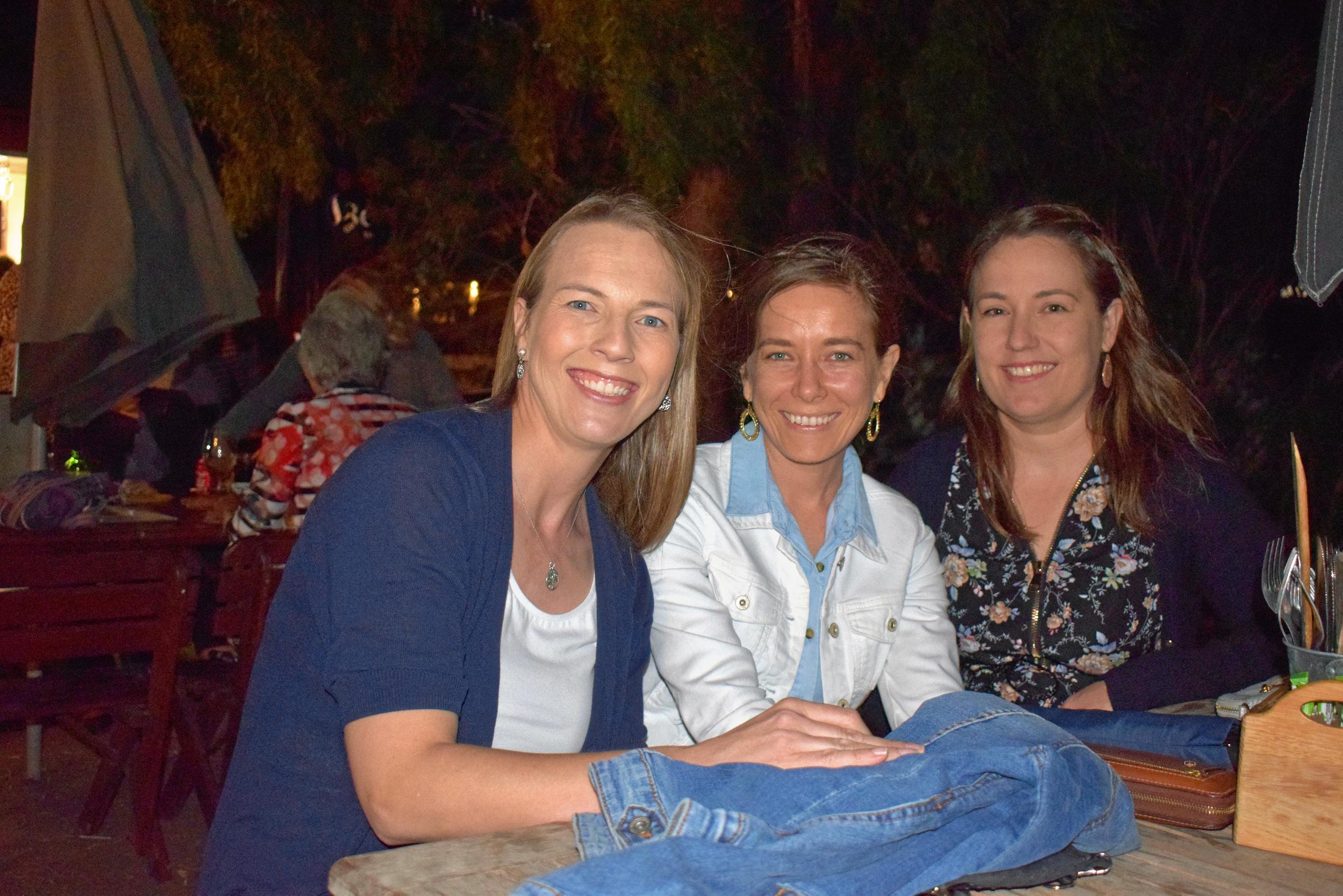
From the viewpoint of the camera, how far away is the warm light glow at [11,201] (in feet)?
27.1

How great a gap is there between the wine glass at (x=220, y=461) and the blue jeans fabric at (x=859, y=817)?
4402mm

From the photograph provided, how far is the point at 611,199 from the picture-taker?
7.52 feet

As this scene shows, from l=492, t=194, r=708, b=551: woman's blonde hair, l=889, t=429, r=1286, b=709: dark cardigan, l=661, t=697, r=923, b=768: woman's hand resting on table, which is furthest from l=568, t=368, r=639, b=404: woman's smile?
l=889, t=429, r=1286, b=709: dark cardigan

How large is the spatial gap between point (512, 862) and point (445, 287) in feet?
24.1

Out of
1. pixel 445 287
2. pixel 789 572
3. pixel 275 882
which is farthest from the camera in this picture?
pixel 445 287

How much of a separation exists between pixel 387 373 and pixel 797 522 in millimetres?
3848

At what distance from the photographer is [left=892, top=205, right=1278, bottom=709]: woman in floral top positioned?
9.23 ft

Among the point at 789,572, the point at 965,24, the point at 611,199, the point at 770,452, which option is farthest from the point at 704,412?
the point at 965,24

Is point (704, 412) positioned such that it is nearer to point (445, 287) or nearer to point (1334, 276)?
point (1334, 276)

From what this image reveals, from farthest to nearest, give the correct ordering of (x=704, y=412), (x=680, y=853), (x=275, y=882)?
(x=704, y=412)
(x=275, y=882)
(x=680, y=853)

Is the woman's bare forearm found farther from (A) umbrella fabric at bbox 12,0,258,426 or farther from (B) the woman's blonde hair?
(A) umbrella fabric at bbox 12,0,258,426

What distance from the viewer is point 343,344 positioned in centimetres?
504

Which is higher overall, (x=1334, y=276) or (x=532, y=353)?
(x=1334, y=276)

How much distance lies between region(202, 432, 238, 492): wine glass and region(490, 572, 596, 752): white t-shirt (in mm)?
3723
